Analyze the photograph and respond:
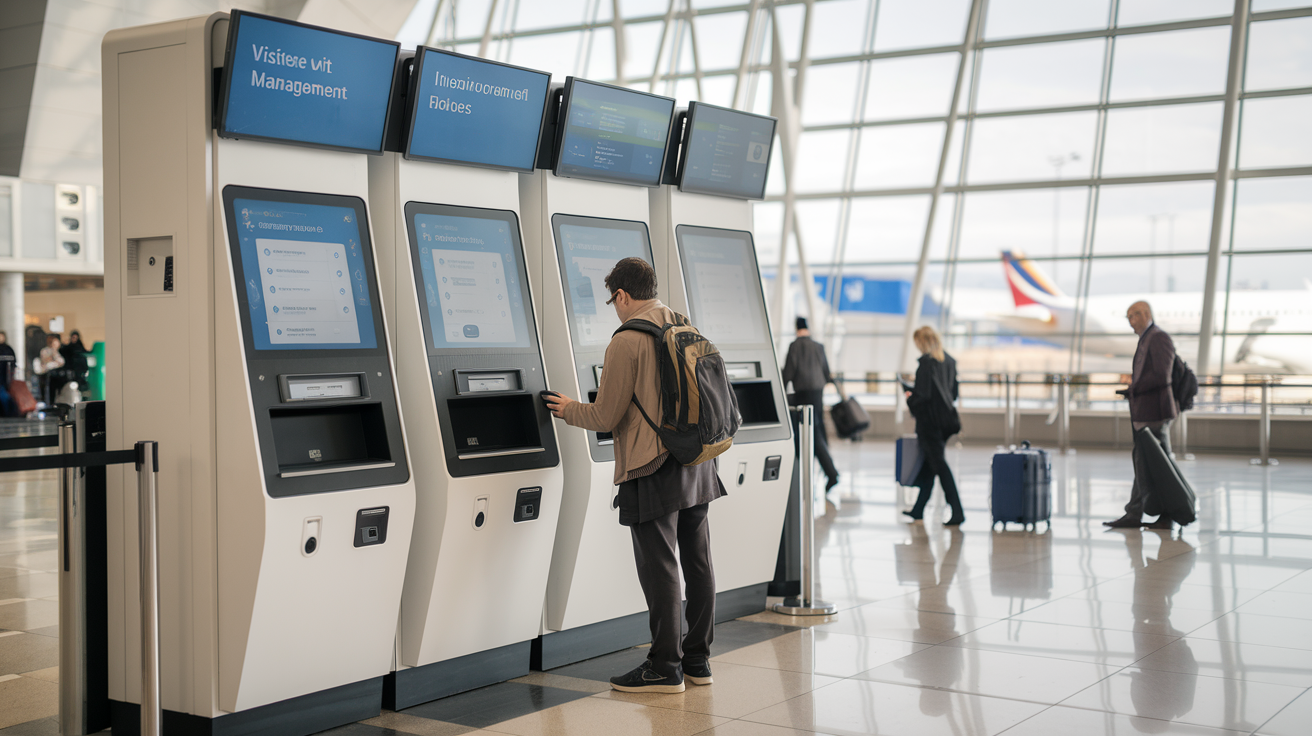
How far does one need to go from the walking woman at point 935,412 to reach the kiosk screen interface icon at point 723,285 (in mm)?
2574

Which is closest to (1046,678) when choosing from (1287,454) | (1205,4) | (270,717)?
(270,717)

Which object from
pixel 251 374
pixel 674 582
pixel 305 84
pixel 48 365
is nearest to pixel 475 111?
pixel 305 84

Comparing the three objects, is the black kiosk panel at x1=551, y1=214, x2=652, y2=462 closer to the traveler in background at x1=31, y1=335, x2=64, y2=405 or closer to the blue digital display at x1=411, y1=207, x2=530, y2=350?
the blue digital display at x1=411, y1=207, x2=530, y2=350

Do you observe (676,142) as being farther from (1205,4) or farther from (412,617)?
(1205,4)

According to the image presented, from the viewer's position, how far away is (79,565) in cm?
324

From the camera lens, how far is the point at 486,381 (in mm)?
3686

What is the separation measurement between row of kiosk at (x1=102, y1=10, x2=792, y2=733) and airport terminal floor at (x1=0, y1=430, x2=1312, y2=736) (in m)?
0.34

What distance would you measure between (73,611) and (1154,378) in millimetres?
6203

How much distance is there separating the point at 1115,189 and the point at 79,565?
14.1 m

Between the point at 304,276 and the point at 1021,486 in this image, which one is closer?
the point at 304,276

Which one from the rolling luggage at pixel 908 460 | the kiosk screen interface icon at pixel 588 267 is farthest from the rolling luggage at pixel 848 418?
the kiosk screen interface icon at pixel 588 267

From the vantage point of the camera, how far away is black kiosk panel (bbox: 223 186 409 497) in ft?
9.95

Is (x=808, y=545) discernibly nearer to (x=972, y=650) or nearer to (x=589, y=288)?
(x=972, y=650)

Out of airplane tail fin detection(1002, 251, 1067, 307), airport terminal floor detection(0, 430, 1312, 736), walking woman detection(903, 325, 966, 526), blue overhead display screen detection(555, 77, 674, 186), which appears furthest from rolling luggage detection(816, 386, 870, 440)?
airplane tail fin detection(1002, 251, 1067, 307)
